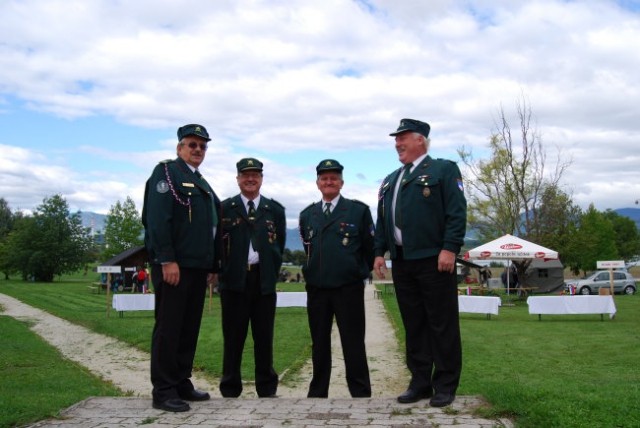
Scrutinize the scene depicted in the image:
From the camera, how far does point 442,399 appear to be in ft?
15.6

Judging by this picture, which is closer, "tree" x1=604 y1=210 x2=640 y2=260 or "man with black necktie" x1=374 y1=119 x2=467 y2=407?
"man with black necktie" x1=374 y1=119 x2=467 y2=407

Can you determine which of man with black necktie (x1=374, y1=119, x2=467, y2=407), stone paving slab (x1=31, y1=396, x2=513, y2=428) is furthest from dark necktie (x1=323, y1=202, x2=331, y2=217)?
stone paving slab (x1=31, y1=396, x2=513, y2=428)

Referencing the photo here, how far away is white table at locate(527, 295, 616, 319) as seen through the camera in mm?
16797

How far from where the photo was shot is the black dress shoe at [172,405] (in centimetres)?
475

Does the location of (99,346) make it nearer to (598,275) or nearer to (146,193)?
(146,193)

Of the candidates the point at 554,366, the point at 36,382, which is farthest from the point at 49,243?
the point at 554,366

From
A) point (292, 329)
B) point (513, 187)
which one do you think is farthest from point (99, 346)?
point (513, 187)

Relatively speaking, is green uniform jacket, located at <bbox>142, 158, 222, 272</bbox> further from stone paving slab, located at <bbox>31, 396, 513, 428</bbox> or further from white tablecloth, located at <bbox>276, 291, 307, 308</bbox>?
white tablecloth, located at <bbox>276, 291, 307, 308</bbox>

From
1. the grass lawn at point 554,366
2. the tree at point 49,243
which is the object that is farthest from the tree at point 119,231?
the grass lawn at point 554,366

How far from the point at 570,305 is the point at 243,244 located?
13.5 m

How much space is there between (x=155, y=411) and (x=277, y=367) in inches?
210

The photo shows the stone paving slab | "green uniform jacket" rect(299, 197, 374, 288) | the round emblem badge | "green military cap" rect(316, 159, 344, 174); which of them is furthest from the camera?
"green military cap" rect(316, 159, 344, 174)

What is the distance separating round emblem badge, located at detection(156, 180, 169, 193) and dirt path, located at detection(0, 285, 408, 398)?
3.18 meters

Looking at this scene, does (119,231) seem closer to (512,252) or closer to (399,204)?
(512,252)
